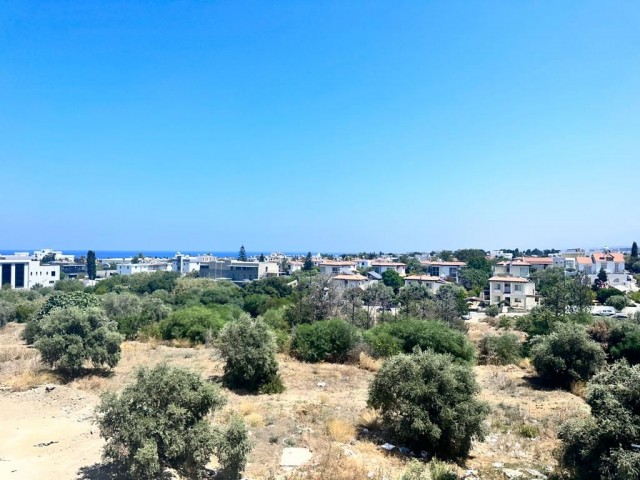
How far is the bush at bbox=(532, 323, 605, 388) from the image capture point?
1825 cm

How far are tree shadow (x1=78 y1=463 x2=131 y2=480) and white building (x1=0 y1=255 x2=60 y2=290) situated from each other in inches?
3000

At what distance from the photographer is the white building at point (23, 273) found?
245 ft

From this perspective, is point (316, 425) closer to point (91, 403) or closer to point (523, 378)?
point (91, 403)

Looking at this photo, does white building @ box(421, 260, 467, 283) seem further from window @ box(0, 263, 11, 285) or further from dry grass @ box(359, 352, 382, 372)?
window @ box(0, 263, 11, 285)

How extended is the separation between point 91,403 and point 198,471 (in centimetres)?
797

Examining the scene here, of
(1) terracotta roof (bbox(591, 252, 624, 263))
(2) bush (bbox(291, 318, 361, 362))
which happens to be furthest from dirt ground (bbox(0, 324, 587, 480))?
(1) terracotta roof (bbox(591, 252, 624, 263))

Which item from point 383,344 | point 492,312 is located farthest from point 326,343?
point 492,312

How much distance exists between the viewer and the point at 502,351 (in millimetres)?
24906

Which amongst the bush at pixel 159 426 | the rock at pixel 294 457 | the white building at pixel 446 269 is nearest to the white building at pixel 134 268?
the white building at pixel 446 269

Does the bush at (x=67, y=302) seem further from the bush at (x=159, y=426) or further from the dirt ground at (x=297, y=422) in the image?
the bush at (x=159, y=426)

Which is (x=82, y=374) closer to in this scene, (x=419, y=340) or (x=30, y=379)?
(x=30, y=379)

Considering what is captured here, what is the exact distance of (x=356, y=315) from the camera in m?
34.5

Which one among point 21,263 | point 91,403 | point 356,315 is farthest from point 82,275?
point 91,403

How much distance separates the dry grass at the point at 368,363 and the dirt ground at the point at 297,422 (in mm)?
788
